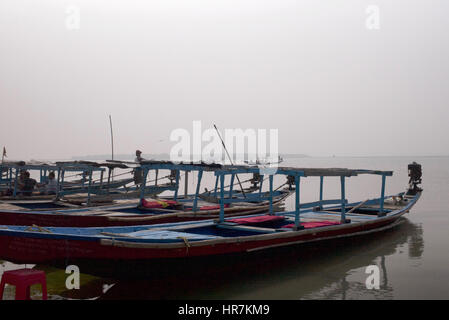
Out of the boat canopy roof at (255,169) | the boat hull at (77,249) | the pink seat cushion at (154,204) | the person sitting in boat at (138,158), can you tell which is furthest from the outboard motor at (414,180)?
the boat hull at (77,249)

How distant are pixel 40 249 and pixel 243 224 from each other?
205 inches

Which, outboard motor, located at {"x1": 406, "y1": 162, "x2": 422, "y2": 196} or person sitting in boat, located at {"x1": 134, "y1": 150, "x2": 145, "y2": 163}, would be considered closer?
person sitting in boat, located at {"x1": 134, "y1": 150, "x2": 145, "y2": 163}

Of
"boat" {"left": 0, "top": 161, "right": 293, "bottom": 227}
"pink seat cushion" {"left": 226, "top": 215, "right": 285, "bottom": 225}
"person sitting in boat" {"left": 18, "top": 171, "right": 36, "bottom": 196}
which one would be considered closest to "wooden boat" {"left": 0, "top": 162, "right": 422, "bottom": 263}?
"pink seat cushion" {"left": 226, "top": 215, "right": 285, "bottom": 225}

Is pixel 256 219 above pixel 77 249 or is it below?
below

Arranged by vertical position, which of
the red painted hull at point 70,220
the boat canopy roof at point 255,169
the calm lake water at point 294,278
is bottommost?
the calm lake water at point 294,278

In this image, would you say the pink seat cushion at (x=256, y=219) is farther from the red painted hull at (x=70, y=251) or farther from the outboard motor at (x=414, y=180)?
the outboard motor at (x=414, y=180)

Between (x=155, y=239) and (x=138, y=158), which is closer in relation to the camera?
(x=155, y=239)

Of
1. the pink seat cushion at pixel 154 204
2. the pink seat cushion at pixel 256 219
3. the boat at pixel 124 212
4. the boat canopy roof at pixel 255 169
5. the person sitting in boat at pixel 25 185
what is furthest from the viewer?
the person sitting in boat at pixel 25 185

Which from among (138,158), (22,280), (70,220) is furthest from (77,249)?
(138,158)

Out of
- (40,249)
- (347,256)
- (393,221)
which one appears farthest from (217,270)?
(393,221)

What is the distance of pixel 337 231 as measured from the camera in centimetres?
1195

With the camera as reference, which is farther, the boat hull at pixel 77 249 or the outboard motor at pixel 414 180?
the outboard motor at pixel 414 180

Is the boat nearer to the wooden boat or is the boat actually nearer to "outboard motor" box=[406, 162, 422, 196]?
the wooden boat

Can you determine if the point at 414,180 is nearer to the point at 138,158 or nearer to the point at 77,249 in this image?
the point at 138,158
